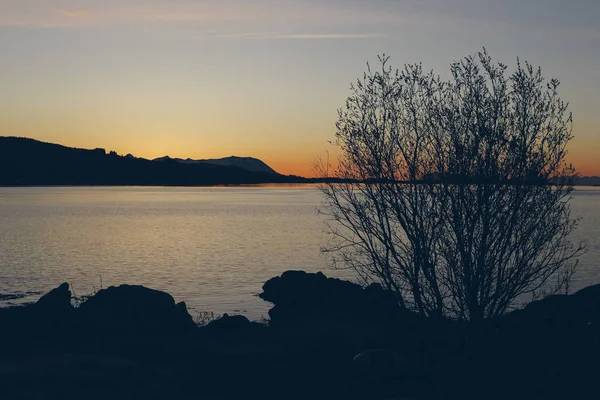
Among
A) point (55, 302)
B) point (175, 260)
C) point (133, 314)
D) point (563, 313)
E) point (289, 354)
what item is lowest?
point (175, 260)

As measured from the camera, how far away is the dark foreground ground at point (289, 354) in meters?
15.4

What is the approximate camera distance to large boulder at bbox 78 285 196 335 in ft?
71.2

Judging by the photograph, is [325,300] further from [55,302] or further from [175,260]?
[175,260]

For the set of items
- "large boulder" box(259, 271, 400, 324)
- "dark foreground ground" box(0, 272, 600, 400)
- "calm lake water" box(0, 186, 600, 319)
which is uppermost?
"dark foreground ground" box(0, 272, 600, 400)

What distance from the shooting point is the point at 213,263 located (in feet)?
177

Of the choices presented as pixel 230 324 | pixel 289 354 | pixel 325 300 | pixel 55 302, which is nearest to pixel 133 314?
pixel 55 302

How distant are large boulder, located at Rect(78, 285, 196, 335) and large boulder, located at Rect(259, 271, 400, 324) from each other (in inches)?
183

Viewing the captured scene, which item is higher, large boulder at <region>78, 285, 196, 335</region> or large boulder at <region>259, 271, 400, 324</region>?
large boulder at <region>78, 285, 196, 335</region>

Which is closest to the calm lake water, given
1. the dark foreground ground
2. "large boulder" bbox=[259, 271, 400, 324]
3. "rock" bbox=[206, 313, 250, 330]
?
"large boulder" bbox=[259, 271, 400, 324]

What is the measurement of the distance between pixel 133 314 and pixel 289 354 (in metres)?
6.62

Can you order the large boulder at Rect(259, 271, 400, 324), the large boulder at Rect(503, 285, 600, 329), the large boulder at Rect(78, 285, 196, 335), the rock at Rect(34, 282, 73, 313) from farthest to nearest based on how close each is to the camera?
the large boulder at Rect(259, 271, 400, 324) < the large boulder at Rect(78, 285, 196, 335) < the rock at Rect(34, 282, 73, 313) < the large boulder at Rect(503, 285, 600, 329)

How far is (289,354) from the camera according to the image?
18375 mm

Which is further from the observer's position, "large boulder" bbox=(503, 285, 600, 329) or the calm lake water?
the calm lake water

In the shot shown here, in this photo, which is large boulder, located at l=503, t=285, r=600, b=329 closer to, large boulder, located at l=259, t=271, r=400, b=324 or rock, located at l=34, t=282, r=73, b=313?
large boulder, located at l=259, t=271, r=400, b=324
